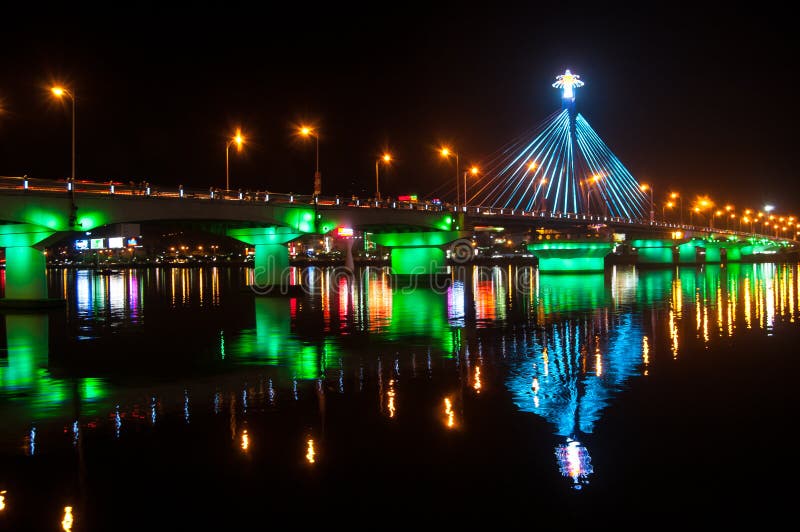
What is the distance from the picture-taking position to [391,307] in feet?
118

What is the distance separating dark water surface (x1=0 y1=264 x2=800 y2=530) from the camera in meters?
8.20

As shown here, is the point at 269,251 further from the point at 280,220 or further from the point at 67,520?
the point at 67,520

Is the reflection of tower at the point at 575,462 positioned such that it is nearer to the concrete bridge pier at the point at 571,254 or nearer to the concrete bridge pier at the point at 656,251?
the concrete bridge pier at the point at 571,254

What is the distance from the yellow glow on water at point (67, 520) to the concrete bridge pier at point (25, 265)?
3127 cm

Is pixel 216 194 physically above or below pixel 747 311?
above

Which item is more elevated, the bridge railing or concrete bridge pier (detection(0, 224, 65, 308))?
the bridge railing

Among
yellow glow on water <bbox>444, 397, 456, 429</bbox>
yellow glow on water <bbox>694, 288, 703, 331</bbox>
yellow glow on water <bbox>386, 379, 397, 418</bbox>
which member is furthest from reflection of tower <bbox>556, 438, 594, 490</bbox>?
yellow glow on water <bbox>694, 288, 703, 331</bbox>

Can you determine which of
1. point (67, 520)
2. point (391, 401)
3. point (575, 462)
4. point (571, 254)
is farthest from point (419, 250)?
point (67, 520)

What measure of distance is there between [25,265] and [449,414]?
31.4 meters

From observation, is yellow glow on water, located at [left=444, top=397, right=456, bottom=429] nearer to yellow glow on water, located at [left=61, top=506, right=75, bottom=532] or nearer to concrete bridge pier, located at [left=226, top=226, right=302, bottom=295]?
yellow glow on water, located at [left=61, top=506, right=75, bottom=532]

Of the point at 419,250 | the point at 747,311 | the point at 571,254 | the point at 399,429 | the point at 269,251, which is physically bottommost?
the point at 399,429

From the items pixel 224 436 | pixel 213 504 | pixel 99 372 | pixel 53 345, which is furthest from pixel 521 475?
pixel 53 345

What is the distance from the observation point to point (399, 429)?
1130cm

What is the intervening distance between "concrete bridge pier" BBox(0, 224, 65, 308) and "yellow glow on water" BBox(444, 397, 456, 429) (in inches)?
1147
